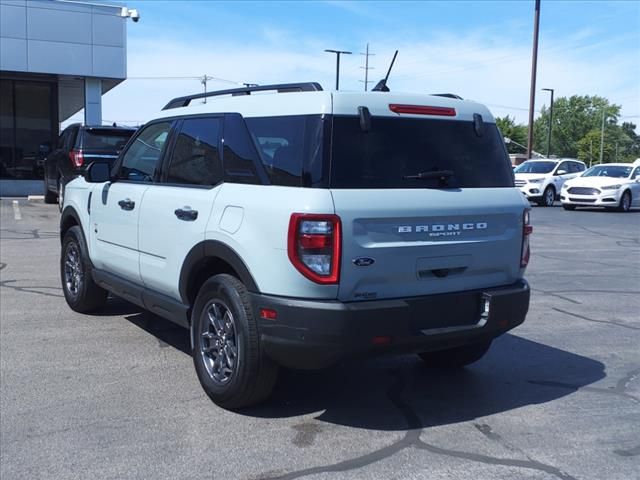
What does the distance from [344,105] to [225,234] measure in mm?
1111

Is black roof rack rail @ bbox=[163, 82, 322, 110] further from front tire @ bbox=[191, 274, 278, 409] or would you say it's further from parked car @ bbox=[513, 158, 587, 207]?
parked car @ bbox=[513, 158, 587, 207]

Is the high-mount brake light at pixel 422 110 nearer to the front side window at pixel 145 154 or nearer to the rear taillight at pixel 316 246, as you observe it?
the rear taillight at pixel 316 246

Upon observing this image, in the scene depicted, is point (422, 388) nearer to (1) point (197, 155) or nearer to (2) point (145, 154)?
(1) point (197, 155)

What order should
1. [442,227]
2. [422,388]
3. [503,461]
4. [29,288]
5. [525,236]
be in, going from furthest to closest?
[29,288] → [422,388] → [525,236] → [442,227] → [503,461]

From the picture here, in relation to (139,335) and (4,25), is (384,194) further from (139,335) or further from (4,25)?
(4,25)

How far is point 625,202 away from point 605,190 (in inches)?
45.7

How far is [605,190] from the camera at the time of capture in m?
22.7

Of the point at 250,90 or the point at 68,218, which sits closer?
the point at 250,90

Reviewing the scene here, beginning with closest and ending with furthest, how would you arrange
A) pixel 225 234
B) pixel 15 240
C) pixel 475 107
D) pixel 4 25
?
pixel 225 234
pixel 475 107
pixel 15 240
pixel 4 25

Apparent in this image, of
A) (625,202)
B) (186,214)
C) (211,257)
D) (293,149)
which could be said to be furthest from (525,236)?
(625,202)

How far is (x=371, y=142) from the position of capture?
168 inches

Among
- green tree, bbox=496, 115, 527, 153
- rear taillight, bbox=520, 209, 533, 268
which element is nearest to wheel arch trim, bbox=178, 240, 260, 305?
rear taillight, bbox=520, 209, 533, 268

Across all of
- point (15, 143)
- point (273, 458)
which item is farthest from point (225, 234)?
point (15, 143)

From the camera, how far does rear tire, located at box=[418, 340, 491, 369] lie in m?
5.41
